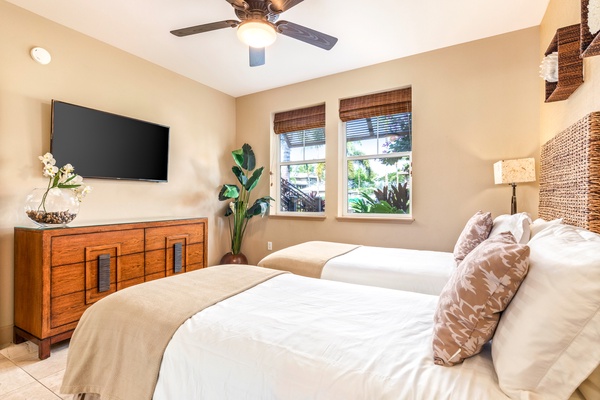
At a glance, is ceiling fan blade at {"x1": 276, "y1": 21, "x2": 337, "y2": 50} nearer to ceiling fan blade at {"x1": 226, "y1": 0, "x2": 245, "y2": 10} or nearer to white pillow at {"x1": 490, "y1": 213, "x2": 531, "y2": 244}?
ceiling fan blade at {"x1": 226, "y1": 0, "x2": 245, "y2": 10}

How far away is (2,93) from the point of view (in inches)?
91.7

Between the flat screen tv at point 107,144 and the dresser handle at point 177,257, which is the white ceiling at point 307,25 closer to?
the flat screen tv at point 107,144

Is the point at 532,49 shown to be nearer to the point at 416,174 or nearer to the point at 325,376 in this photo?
the point at 416,174

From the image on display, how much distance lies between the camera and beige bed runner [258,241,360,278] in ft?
A: 7.45

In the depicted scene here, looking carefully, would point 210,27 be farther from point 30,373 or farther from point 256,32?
point 30,373

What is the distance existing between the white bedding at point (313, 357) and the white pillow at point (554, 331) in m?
0.08

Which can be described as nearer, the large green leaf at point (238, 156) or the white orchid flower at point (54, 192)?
the white orchid flower at point (54, 192)

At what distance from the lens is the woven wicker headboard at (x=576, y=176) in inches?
55.9

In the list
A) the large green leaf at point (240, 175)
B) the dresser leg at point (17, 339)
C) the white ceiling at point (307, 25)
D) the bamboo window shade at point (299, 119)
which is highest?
the white ceiling at point (307, 25)

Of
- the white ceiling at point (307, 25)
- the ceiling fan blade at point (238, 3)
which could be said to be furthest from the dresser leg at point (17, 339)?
the ceiling fan blade at point (238, 3)

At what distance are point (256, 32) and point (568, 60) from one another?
6.65 ft

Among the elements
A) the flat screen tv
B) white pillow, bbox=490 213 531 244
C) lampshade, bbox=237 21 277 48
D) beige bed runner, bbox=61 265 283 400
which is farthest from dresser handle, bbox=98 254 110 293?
white pillow, bbox=490 213 531 244

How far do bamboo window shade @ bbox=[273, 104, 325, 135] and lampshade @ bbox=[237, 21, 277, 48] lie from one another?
6.09 ft

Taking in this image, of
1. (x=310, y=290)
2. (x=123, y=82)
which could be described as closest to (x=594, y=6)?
(x=310, y=290)
